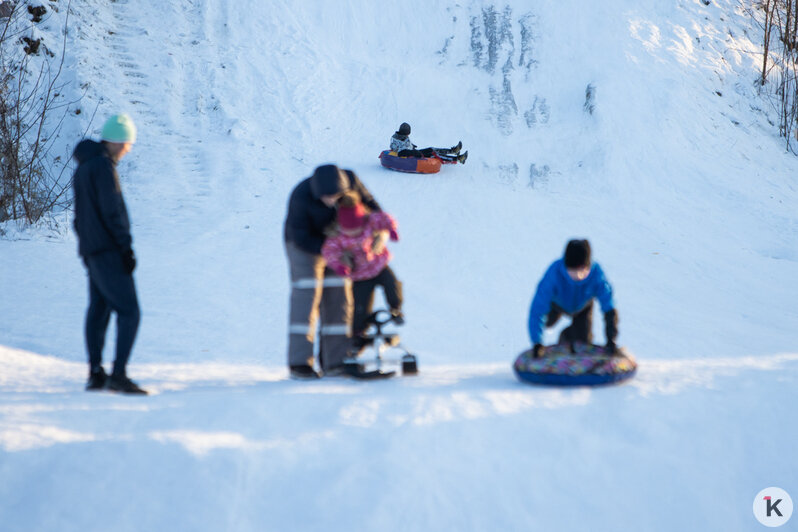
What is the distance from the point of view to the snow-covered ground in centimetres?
332

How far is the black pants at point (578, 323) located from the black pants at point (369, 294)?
1.03 metres

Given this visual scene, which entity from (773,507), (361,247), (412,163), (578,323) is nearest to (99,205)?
(361,247)

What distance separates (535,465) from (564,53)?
Answer: 16304 mm

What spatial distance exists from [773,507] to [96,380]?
387 cm

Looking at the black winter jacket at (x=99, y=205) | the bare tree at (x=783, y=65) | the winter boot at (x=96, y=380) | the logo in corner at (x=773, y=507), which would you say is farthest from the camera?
the bare tree at (x=783, y=65)

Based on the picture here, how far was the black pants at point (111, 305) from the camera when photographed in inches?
167

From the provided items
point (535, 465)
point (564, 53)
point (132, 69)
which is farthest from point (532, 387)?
point (564, 53)

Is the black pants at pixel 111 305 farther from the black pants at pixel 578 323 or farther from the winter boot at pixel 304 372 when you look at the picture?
→ the black pants at pixel 578 323

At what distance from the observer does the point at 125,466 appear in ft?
10.7

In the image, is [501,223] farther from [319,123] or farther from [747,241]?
[319,123]

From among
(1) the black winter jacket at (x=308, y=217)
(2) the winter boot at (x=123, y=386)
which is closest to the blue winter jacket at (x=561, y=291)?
(1) the black winter jacket at (x=308, y=217)

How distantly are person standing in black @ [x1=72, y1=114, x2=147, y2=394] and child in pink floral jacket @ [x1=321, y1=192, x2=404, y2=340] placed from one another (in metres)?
1.21

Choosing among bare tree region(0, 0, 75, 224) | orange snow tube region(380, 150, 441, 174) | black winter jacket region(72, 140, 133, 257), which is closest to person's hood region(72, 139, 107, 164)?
black winter jacket region(72, 140, 133, 257)

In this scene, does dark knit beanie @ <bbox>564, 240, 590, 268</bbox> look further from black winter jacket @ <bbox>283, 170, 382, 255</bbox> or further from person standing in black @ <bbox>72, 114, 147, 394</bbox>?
person standing in black @ <bbox>72, 114, 147, 394</bbox>
